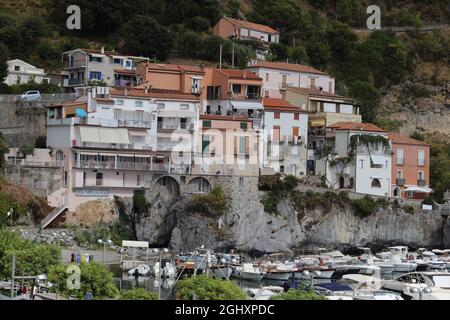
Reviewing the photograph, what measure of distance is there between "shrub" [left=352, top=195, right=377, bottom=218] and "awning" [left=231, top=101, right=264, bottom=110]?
8.18 m

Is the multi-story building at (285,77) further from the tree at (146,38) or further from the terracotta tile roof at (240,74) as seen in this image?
the tree at (146,38)

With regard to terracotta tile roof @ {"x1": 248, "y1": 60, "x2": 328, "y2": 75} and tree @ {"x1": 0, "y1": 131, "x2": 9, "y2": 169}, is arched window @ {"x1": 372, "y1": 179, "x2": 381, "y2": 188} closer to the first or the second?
terracotta tile roof @ {"x1": 248, "y1": 60, "x2": 328, "y2": 75}

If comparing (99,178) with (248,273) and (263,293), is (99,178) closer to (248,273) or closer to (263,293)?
(248,273)

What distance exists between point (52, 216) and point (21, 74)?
16.7 metres

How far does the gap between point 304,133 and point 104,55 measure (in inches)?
536

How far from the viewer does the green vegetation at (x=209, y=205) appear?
53625 mm

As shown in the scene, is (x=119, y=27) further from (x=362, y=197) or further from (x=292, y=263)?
(x=292, y=263)

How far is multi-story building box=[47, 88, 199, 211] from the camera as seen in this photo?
5516 cm

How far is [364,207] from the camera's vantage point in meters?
57.9

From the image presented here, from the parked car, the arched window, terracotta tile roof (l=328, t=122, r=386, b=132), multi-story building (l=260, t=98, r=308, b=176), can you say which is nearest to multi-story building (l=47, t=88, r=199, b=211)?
the parked car

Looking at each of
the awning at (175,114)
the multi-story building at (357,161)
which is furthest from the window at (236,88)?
the multi-story building at (357,161)

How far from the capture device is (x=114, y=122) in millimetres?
56938

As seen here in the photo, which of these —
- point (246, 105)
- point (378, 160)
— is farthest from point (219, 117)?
point (378, 160)
